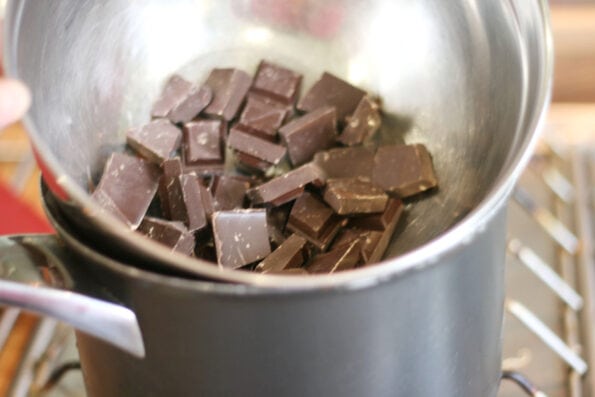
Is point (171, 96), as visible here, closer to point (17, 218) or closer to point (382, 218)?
point (382, 218)

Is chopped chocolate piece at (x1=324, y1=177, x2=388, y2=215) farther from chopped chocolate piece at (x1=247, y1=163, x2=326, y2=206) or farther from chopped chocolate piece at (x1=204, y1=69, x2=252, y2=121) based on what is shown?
chopped chocolate piece at (x1=204, y1=69, x2=252, y2=121)

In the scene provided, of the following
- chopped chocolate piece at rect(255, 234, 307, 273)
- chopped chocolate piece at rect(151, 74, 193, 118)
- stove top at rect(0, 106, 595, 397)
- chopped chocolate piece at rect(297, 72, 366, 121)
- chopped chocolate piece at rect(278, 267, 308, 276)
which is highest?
chopped chocolate piece at rect(151, 74, 193, 118)

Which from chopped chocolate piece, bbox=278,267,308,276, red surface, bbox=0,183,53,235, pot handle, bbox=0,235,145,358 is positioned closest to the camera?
pot handle, bbox=0,235,145,358

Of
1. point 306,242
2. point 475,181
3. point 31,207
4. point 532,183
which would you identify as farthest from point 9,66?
point 532,183

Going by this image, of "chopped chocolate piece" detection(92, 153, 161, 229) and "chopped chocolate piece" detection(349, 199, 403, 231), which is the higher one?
"chopped chocolate piece" detection(92, 153, 161, 229)

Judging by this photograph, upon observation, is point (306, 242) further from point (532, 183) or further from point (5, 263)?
point (532, 183)

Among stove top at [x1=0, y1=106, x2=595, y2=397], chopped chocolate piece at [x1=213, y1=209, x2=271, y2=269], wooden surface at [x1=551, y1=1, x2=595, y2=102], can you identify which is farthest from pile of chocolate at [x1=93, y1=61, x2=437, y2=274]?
wooden surface at [x1=551, y1=1, x2=595, y2=102]

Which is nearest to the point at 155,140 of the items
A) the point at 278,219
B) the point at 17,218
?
the point at 278,219
